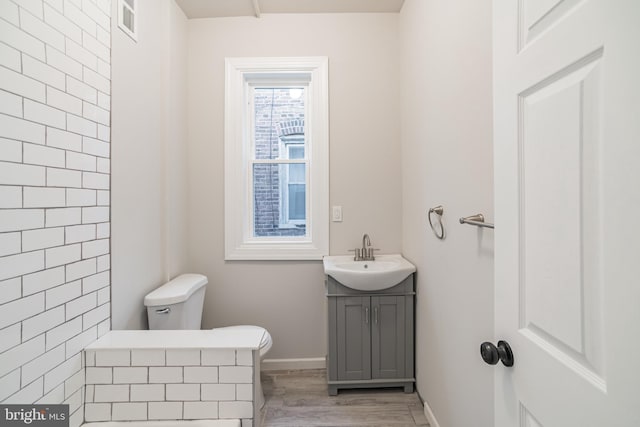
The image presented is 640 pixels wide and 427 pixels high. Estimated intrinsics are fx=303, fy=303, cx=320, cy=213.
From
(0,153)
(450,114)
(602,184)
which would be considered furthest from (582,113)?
(0,153)

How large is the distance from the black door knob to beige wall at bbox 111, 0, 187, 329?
149cm

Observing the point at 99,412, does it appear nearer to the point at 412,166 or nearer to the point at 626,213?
the point at 626,213

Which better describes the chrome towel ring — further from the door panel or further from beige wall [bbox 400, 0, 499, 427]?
the door panel

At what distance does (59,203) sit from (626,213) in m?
1.50

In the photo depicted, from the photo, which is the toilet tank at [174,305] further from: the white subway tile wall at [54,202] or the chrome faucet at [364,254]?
the chrome faucet at [364,254]

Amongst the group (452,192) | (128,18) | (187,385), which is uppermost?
(128,18)

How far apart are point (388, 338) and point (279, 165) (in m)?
1.49

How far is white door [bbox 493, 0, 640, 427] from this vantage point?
0.43 metres

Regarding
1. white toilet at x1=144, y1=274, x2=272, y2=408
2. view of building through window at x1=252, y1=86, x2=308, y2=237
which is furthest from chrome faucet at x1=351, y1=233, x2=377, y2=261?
white toilet at x1=144, y1=274, x2=272, y2=408

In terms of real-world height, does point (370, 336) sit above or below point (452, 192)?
below

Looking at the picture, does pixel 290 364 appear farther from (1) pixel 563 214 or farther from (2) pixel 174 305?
(1) pixel 563 214

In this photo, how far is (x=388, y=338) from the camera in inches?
77.2

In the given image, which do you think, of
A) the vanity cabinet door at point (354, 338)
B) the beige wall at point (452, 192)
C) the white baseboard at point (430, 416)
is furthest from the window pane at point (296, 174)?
the white baseboard at point (430, 416)

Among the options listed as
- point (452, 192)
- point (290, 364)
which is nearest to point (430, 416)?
point (290, 364)
